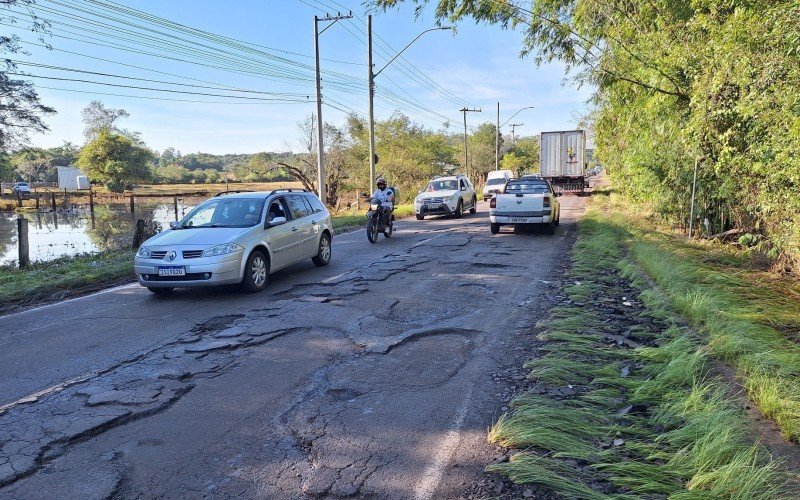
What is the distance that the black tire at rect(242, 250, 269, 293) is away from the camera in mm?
7898

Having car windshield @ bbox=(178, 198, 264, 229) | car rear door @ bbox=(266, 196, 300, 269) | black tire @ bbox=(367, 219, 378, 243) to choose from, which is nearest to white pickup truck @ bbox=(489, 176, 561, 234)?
black tire @ bbox=(367, 219, 378, 243)

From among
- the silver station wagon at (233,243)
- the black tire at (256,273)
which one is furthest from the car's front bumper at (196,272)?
the black tire at (256,273)

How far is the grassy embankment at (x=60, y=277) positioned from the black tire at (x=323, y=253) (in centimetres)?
342

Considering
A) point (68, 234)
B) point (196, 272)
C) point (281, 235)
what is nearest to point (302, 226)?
point (281, 235)

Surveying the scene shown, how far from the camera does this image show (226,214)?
28.8 ft

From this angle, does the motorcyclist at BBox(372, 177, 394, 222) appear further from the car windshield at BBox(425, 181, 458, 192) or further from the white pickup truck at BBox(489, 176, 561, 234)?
the car windshield at BBox(425, 181, 458, 192)

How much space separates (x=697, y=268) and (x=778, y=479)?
6332mm

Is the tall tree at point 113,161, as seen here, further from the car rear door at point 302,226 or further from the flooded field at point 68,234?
the car rear door at point 302,226

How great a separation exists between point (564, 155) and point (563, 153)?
0.46 ft

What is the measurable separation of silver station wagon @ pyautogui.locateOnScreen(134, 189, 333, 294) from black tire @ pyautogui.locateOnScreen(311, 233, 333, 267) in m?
0.06

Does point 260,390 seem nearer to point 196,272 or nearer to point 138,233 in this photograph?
point 196,272

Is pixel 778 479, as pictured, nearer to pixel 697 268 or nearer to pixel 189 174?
pixel 697 268

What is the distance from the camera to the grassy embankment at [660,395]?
9.48 ft

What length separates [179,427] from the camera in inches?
146
